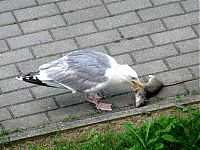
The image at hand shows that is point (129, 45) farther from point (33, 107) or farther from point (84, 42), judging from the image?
point (33, 107)

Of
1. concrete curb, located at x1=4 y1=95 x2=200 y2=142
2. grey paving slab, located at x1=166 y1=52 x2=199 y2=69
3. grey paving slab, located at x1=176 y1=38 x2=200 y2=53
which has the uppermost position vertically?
grey paving slab, located at x1=176 y1=38 x2=200 y2=53

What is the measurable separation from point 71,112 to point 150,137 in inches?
35.1

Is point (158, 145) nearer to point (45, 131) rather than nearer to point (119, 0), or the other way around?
point (45, 131)

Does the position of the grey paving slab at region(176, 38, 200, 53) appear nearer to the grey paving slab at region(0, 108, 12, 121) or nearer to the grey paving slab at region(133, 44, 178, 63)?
the grey paving slab at region(133, 44, 178, 63)

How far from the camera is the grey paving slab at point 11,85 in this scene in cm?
651

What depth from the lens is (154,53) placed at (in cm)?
684

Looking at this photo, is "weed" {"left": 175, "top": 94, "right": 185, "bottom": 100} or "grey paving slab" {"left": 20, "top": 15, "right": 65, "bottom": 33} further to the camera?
"grey paving slab" {"left": 20, "top": 15, "right": 65, "bottom": 33}

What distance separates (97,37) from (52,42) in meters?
0.46

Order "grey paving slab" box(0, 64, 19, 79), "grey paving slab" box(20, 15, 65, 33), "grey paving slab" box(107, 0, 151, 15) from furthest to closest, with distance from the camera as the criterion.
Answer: "grey paving slab" box(107, 0, 151, 15) < "grey paving slab" box(20, 15, 65, 33) < "grey paving slab" box(0, 64, 19, 79)

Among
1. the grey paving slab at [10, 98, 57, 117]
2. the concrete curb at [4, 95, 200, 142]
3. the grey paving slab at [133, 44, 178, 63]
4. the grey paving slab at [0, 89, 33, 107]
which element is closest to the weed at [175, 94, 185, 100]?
the concrete curb at [4, 95, 200, 142]

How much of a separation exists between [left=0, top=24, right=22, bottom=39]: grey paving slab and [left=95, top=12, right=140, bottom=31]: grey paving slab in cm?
82

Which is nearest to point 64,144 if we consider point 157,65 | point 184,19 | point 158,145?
point 158,145

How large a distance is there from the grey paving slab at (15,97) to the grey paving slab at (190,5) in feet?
6.76

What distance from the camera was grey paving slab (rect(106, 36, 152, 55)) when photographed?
6902 millimetres
